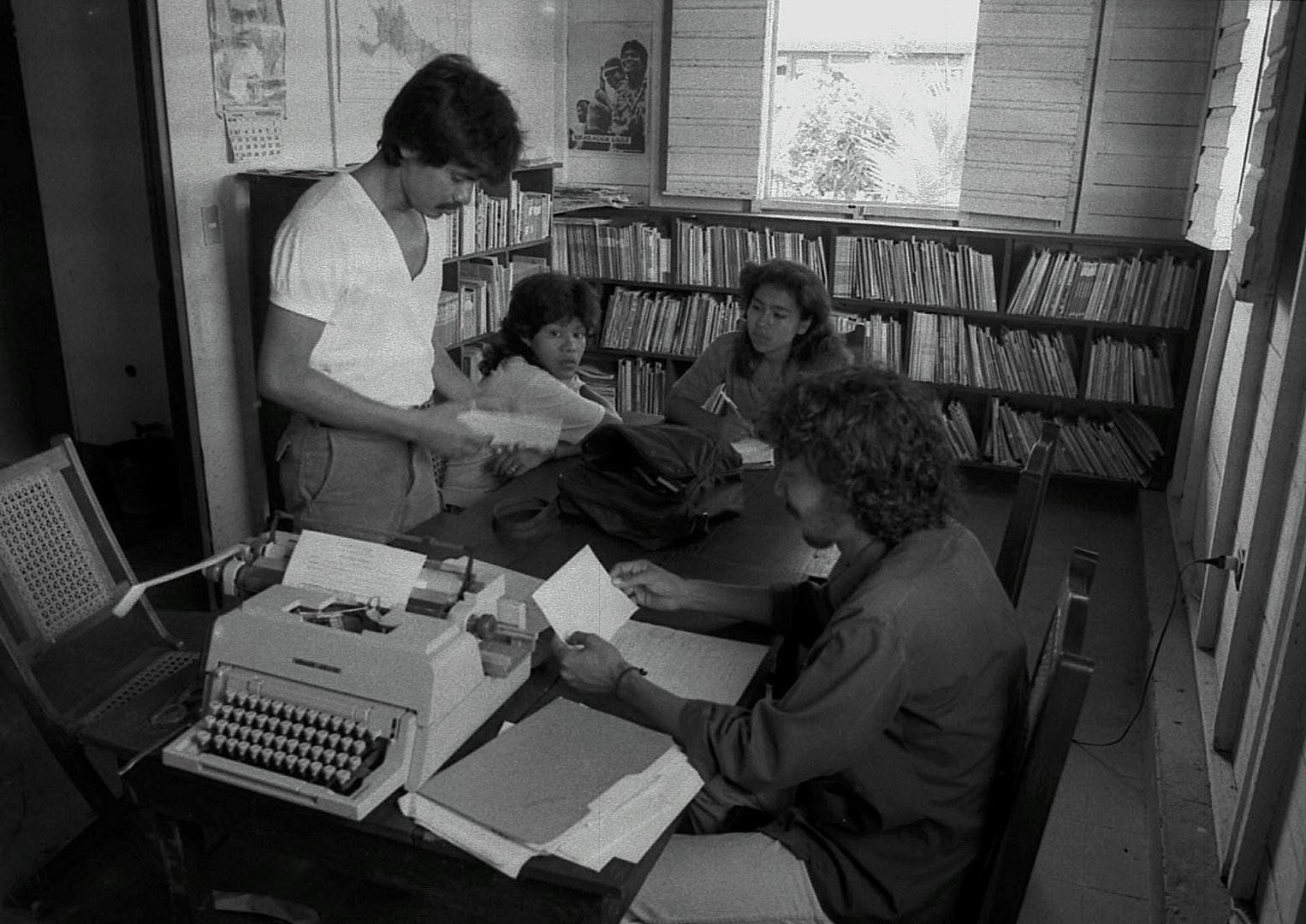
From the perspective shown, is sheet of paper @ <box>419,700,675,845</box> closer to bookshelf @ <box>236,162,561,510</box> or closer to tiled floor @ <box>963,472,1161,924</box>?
Result: tiled floor @ <box>963,472,1161,924</box>

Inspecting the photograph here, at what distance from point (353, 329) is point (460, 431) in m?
0.30

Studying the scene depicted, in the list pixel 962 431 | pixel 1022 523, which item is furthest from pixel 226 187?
pixel 962 431

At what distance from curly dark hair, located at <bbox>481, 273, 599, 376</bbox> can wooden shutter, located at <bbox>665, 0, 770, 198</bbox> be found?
255cm

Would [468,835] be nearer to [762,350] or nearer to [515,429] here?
[515,429]

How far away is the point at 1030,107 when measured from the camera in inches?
194


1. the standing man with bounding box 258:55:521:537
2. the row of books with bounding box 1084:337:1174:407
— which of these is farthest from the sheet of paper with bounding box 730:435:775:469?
the row of books with bounding box 1084:337:1174:407

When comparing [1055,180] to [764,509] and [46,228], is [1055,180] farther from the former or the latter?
[46,228]

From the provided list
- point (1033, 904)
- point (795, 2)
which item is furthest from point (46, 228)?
point (1033, 904)

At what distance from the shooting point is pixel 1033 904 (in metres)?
2.30

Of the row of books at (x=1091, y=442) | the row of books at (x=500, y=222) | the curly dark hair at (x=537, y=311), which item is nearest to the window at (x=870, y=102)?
the row of books at (x=1091, y=442)

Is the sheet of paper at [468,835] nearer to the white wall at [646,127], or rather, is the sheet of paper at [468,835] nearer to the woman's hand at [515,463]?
the woman's hand at [515,463]

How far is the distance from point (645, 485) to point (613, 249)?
3.34 meters

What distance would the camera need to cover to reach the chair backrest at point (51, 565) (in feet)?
5.94

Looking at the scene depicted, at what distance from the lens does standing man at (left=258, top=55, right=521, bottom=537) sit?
6.63ft
